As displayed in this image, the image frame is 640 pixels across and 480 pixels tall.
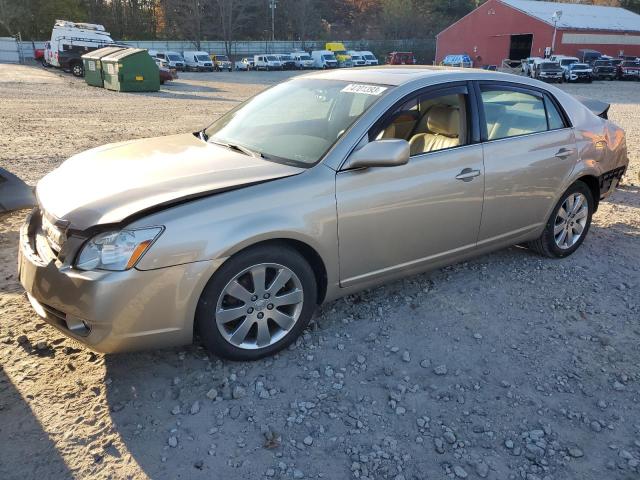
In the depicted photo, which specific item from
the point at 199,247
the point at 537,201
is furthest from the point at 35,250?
the point at 537,201

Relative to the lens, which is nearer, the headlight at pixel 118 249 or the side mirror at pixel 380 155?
the headlight at pixel 118 249

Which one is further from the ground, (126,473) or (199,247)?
(199,247)

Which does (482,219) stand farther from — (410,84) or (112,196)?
(112,196)

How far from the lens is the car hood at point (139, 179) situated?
2.86m

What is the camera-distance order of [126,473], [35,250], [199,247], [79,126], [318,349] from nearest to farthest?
[126,473], [199,247], [35,250], [318,349], [79,126]

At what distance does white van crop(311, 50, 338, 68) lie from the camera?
1959 inches

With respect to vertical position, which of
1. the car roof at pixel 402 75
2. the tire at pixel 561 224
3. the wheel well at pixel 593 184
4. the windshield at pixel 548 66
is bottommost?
the tire at pixel 561 224

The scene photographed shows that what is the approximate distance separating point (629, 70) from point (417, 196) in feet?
134

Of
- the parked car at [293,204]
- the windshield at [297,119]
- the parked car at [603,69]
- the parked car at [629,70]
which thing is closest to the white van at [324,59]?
the parked car at [603,69]

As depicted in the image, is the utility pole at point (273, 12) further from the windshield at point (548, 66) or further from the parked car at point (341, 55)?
the windshield at point (548, 66)

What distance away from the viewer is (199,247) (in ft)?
9.24

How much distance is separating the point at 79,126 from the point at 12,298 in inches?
385

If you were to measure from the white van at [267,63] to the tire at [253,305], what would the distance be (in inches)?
1928

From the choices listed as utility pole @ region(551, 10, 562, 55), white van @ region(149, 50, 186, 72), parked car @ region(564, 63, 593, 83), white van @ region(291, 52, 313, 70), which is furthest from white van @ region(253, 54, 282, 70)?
parked car @ region(564, 63, 593, 83)
